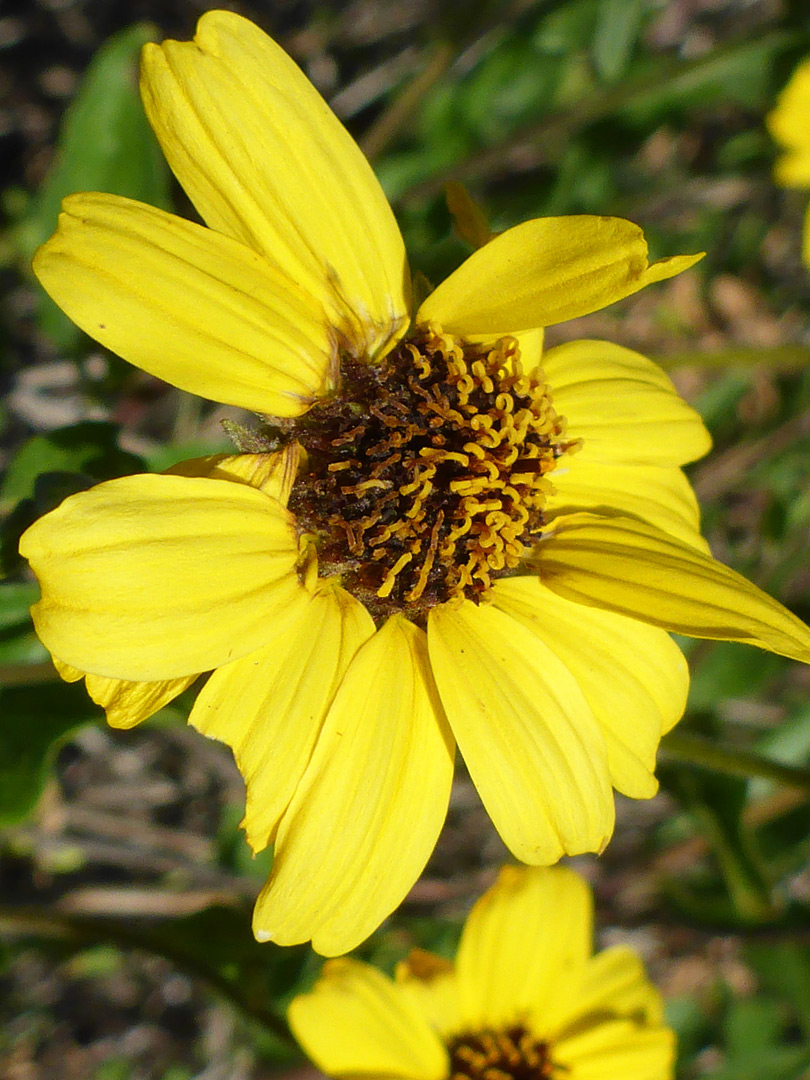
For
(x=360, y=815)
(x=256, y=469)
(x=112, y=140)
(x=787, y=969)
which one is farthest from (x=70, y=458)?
(x=787, y=969)

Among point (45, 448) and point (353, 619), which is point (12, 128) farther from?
point (353, 619)

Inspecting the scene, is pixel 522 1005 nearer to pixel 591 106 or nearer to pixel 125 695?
pixel 125 695

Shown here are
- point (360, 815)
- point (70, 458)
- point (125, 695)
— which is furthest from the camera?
point (70, 458)

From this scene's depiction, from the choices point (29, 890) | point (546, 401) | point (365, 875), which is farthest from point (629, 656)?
point (29, 890)

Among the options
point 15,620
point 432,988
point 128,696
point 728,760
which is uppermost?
point 128,696

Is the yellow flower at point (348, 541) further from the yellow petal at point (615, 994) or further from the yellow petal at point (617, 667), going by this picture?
the yellow petal at point (615, 994)

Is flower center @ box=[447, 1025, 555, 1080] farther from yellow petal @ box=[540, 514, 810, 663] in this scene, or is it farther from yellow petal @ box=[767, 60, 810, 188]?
yellow petal @ box=[767, 60, 810, 188]

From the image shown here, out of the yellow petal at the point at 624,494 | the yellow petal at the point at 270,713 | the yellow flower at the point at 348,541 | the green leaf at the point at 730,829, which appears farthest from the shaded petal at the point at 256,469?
the green leaf at the point at 730,829
